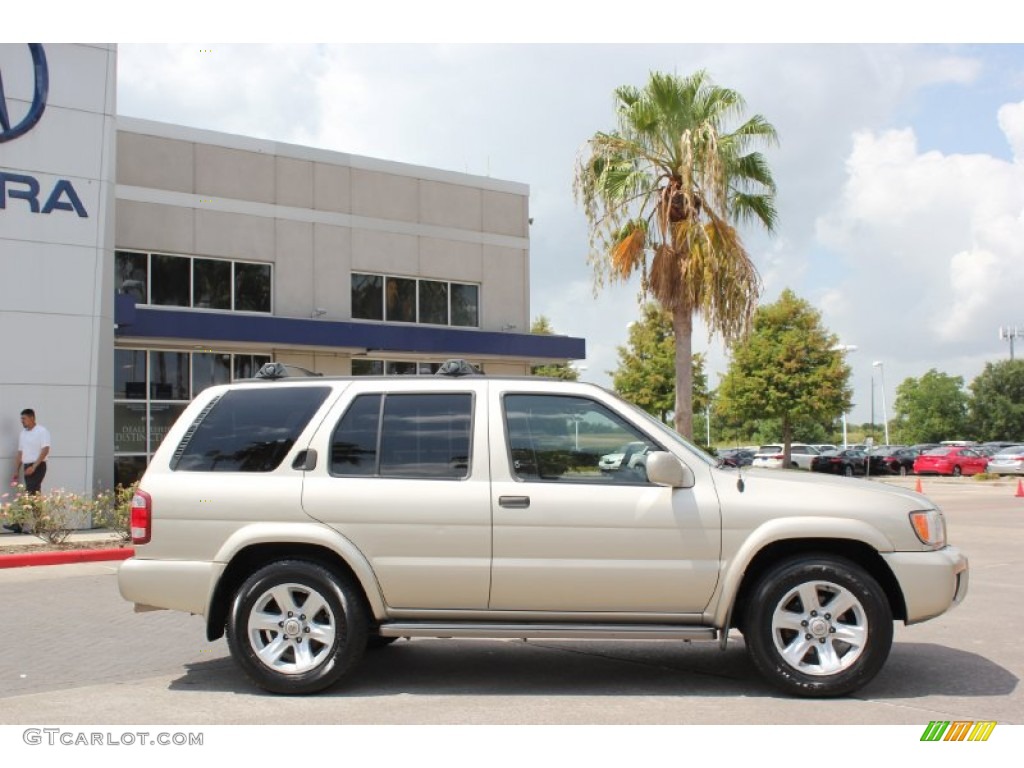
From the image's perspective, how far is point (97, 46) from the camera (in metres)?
16.5

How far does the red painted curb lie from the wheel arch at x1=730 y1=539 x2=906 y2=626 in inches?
375

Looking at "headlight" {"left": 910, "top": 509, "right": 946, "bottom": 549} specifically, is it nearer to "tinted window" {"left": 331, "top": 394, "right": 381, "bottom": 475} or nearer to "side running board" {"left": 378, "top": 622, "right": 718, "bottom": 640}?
"side running board" {"left": 378, "top": 622, "right": 718, "bottom": 640}

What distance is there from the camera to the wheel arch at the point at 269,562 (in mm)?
6254

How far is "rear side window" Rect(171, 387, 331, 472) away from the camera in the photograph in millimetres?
6469

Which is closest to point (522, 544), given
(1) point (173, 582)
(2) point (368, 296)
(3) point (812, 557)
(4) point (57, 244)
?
(3) point (812, 557)

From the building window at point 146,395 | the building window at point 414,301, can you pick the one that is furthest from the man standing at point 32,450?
the building window at point 414,301

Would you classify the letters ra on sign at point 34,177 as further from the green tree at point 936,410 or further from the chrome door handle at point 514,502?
the green tree at point 936,410

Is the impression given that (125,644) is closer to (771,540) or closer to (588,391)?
(588,391)

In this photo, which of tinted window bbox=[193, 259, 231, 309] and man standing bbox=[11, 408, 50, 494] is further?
tinted window bbox=[193, 259, 231, 309]

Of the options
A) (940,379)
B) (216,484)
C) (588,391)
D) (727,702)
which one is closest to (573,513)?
(588,391)

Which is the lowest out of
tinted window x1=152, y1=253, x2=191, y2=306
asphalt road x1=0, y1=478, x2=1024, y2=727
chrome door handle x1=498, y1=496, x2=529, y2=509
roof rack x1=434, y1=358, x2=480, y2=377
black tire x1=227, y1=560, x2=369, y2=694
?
asphalt road x1=0, y1=478, x2=1024, y2=727

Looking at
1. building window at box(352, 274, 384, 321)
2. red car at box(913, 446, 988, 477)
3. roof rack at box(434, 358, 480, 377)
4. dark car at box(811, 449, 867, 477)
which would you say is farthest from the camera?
red car at box(913, 446, 988, 477)

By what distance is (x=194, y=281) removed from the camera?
861 inches

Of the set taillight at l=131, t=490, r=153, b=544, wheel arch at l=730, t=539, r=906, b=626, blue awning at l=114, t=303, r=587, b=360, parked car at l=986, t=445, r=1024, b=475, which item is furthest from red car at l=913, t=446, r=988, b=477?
taillight at l=131, t=490, r=153, b=544
